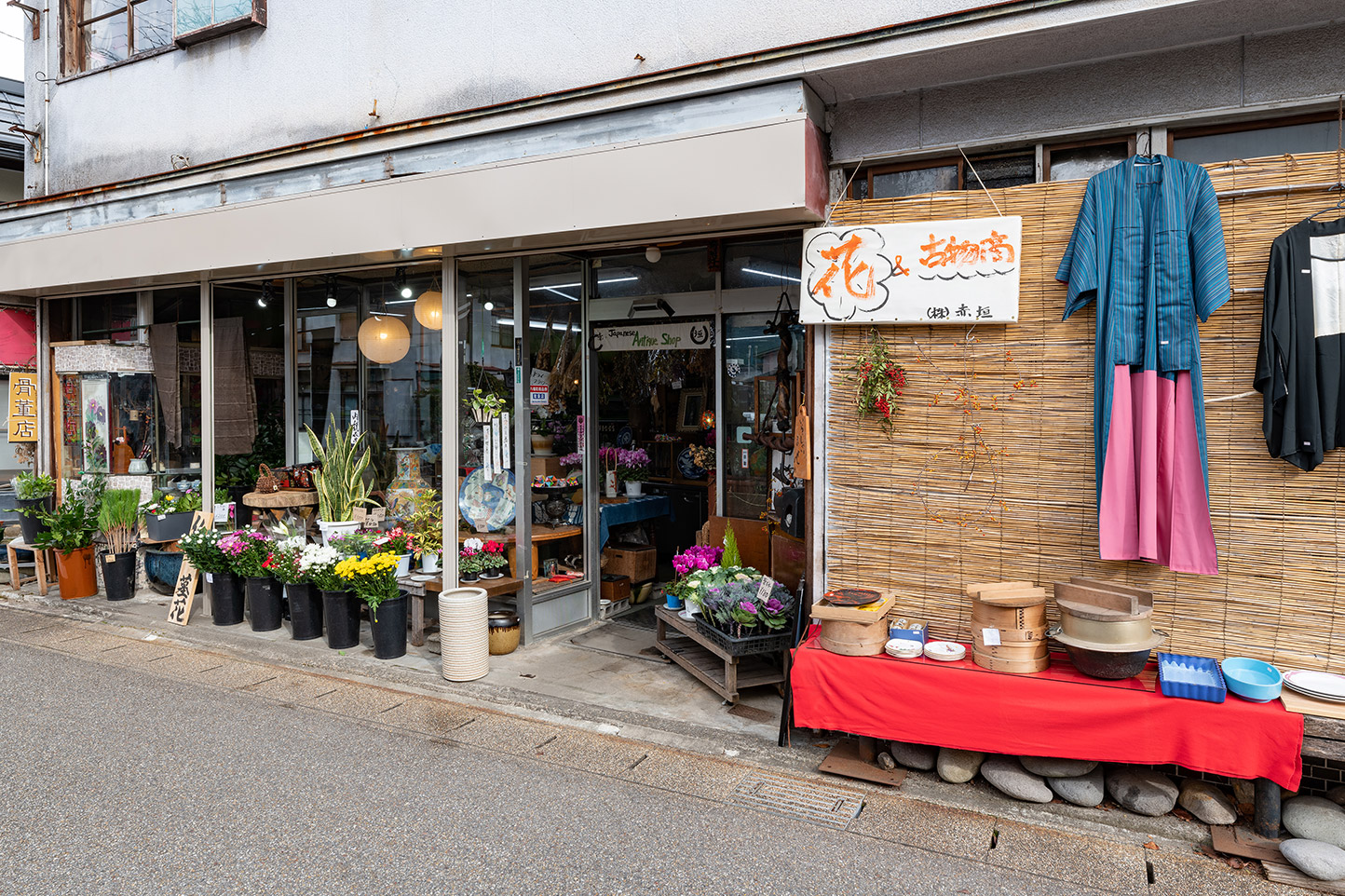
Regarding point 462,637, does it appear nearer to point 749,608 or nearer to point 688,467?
point 749,608

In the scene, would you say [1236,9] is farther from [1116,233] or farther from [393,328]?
[393,328]

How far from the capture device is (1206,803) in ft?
13.6

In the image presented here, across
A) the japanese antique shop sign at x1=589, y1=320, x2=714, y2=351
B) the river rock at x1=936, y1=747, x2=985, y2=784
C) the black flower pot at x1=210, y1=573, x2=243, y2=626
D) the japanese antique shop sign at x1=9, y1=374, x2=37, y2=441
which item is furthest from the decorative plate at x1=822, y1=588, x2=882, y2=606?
the japanese antique shop sign at x1=9, y1=374, x2=37, y2=441

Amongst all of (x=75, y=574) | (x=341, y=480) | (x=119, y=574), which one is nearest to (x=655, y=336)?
(x=341, y=480)

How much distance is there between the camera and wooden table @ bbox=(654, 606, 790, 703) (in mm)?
5684

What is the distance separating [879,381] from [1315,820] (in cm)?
313

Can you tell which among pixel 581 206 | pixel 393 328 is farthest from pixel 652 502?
pixel 581 206

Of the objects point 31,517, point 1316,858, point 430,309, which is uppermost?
point 430,309

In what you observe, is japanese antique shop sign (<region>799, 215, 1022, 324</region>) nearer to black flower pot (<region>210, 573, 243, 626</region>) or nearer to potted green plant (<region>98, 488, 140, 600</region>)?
black flower pot (<region>210, 573, 243, 626</region>)

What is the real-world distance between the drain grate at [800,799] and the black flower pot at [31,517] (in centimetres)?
938

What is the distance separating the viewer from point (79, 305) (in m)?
10.5

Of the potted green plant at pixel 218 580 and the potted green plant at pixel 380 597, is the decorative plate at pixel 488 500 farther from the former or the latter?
the potted green plant at pixel 218 580

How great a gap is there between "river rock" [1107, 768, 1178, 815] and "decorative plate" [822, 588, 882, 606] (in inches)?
61.4

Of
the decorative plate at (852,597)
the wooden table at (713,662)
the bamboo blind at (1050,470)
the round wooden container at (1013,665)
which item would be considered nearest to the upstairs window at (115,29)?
the bamboo blind at (1050,470)
